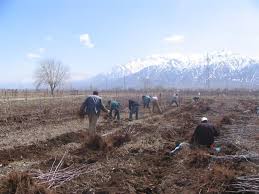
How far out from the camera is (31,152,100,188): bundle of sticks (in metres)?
8.83

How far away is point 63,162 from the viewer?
1123 centimetres

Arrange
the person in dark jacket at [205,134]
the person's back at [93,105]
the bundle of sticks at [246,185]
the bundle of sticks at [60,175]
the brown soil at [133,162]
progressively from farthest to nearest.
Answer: the person's back at [93,105] → the person in dark jacket at [205,134] → the brown soil at [133,162] → the bundle of sticks at [60,175] → the bundle of sticks at [246,185]

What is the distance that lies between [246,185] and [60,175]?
3.93m

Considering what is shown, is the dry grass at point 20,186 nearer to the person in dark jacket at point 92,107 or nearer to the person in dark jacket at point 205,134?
the person in dark jacket at point 205,134

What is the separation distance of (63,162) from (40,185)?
3165 mm

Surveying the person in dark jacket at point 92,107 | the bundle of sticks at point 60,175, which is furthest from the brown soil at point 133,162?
the person in dark jacket at point 92,107

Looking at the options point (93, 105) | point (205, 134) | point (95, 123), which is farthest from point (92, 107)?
point (205, 134)

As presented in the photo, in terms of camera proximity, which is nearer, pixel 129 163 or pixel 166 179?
pixel 166 179

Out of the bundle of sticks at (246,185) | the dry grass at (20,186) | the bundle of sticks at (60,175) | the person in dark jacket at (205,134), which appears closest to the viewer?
the dry grass at (20,186)

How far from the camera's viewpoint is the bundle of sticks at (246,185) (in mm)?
8422

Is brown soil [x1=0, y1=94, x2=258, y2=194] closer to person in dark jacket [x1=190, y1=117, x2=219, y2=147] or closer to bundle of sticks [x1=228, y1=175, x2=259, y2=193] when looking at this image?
bundle of sticks [x1=228, y1=175, x2=259, y2=193]

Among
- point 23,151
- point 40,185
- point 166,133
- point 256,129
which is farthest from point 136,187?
point 256,129

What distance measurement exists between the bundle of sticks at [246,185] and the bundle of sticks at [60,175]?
3.42m

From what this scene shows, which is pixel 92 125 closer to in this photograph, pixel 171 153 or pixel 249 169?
pixel 171 153
